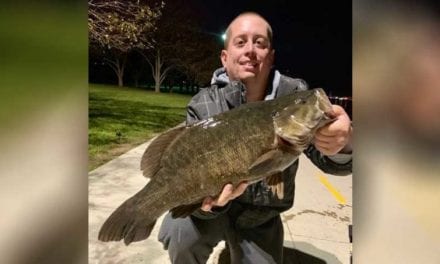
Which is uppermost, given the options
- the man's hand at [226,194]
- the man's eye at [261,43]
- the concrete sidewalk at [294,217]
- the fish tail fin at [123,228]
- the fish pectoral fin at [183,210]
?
the man's eye at [261,43]

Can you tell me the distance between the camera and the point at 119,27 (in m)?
2.06

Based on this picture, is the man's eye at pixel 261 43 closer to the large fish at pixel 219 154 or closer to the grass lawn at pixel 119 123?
the large fish at pixel 219 154

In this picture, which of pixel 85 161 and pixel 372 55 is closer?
pixel 372 55

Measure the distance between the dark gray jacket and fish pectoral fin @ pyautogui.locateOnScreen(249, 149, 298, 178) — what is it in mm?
204

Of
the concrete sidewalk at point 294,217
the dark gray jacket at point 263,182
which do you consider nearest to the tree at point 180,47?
the concrete sidewalk at point 294,217

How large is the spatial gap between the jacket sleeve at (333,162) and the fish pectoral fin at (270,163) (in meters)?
0.21

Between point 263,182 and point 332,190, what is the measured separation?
65.7 inches

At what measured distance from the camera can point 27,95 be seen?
3.23 feet

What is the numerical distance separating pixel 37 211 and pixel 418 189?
910mm

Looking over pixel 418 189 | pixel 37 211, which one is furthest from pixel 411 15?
pixel 37 211

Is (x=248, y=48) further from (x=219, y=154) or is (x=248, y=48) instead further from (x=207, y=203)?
(x=207, y=203)

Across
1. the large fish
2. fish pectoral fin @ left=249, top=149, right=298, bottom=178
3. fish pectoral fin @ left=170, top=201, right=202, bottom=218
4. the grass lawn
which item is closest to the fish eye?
the large fish

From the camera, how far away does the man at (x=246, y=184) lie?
1.09m

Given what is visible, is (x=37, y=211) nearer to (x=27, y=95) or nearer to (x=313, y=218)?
(x=27, y=95)
